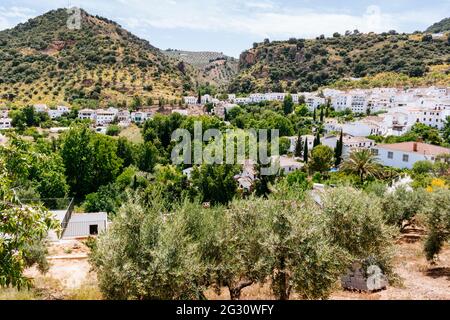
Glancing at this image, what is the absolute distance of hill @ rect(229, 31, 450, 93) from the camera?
108 meters

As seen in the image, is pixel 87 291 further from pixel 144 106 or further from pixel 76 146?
pixel 144 106

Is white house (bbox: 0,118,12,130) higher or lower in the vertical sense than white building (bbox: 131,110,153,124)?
lower

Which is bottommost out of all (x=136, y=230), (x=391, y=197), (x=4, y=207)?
(x=391, y=197)

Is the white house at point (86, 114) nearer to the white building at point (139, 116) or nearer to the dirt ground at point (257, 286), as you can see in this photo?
the white building at point (139, 116)

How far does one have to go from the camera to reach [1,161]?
547 centimetres

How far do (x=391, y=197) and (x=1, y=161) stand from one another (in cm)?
2071

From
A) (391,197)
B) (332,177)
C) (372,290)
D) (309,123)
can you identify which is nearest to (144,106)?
(309,123)

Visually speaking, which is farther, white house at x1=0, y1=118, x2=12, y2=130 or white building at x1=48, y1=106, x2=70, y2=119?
white building at x1=48, y1=106, x2=70, y2=119

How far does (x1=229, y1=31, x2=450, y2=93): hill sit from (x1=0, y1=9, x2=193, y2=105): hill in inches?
1160

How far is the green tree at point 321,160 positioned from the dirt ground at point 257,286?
3074cm

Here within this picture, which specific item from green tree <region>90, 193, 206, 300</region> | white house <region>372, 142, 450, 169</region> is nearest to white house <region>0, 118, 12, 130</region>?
white house <region>372, 142, 450, 169</region>

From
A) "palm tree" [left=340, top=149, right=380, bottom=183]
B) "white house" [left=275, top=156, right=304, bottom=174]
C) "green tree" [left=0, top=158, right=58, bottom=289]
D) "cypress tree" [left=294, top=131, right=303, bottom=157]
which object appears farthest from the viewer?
"cypress tree" [left=294, top=131, right=303, bottom=157]

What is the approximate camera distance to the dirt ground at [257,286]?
11406 mm

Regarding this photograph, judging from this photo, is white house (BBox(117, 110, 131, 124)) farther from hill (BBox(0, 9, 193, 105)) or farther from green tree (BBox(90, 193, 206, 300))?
green tree (BBox(90, 193, 206, 300))
